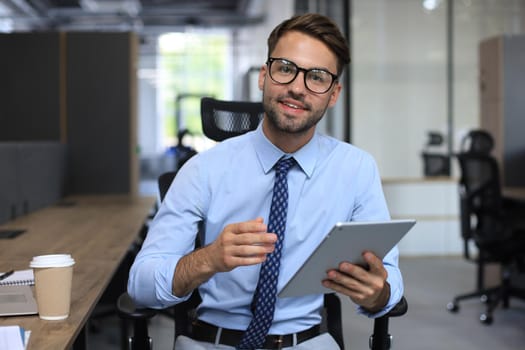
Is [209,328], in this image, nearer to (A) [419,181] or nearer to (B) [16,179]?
(B) [16,179]

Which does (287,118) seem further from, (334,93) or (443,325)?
(443,325)

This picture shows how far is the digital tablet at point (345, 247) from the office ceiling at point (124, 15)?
10.2 metres

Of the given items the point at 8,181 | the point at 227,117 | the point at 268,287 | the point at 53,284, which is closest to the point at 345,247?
the point at 268,287

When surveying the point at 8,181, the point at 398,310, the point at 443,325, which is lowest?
the point at 443,325

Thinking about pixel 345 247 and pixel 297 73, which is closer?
pixel 345 247

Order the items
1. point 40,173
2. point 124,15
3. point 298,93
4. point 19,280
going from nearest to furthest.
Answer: point 298,93 → point 19,280 → point 40,173 → point 124,15

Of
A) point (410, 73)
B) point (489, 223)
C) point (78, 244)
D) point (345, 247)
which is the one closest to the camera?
point (345, 247)

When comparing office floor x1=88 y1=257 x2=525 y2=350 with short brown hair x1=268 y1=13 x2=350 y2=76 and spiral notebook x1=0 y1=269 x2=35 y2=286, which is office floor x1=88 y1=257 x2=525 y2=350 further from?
short brown hair x1=268 y1=13 x2=350 y2=76

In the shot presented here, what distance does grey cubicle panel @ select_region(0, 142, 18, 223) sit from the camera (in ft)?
10.7

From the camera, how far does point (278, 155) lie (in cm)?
167

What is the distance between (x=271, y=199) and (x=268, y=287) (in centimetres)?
20

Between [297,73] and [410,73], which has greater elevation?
[410,73]

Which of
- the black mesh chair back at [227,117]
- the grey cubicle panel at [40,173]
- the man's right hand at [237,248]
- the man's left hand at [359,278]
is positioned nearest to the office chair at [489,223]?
the black mesh chair back at [227,117]

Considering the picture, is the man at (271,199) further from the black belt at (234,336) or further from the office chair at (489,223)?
the office chair at (489,223)
